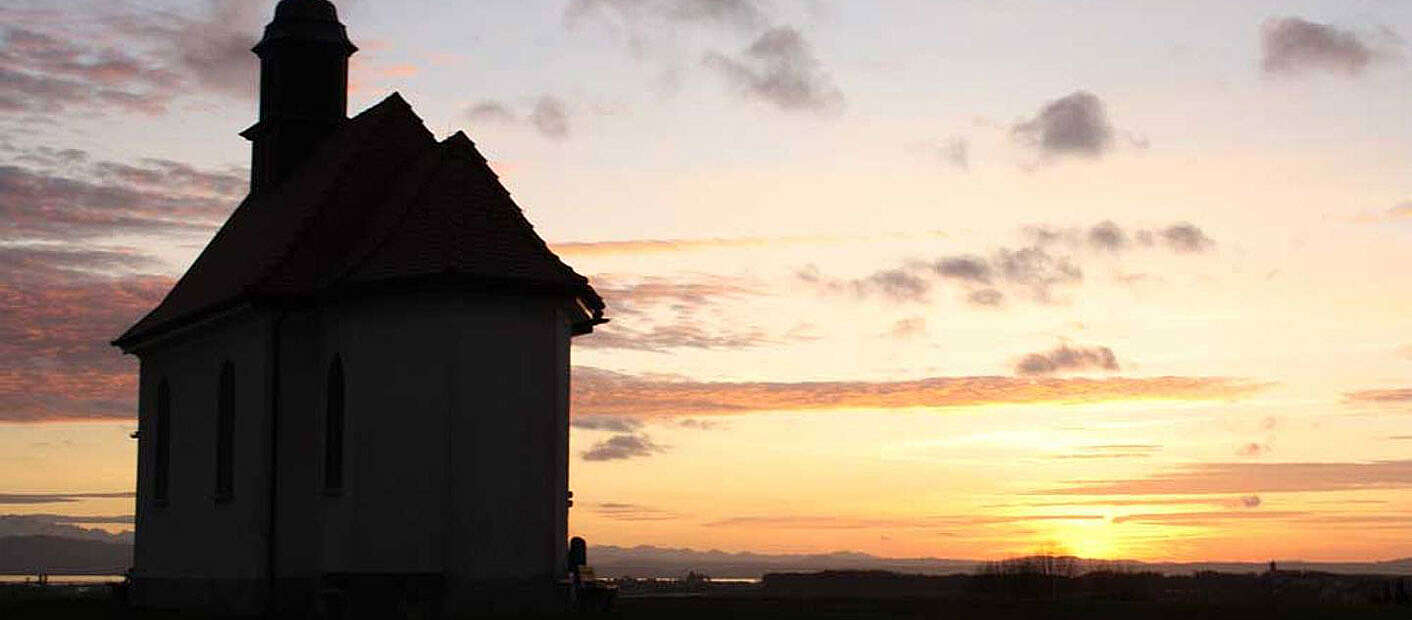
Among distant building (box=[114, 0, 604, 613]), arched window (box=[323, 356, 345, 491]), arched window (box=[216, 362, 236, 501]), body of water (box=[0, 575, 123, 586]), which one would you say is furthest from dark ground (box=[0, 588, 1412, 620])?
body of water (box=[0, 575, 123, 586])

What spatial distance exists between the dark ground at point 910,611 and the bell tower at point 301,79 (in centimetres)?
1072

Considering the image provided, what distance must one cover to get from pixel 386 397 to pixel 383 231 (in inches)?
135

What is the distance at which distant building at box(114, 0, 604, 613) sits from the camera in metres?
29.3

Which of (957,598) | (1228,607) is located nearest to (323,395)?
(957,598)

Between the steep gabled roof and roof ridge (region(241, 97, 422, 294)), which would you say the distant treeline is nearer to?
the steep gabled roof

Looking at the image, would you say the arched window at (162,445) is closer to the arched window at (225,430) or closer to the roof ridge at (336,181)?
the arched window at (225,430)

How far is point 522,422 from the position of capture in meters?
29.9

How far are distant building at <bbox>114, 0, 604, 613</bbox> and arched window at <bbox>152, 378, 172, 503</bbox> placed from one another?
2131 millimetres

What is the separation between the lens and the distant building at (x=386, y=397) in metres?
29.3

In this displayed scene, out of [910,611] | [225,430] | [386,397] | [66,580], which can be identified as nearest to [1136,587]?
[910,611]

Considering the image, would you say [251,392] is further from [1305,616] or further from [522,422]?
[1305,616]

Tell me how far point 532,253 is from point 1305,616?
1474 centimetres

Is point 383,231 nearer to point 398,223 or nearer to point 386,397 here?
point 398,223

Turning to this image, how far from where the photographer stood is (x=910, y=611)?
102 feet
